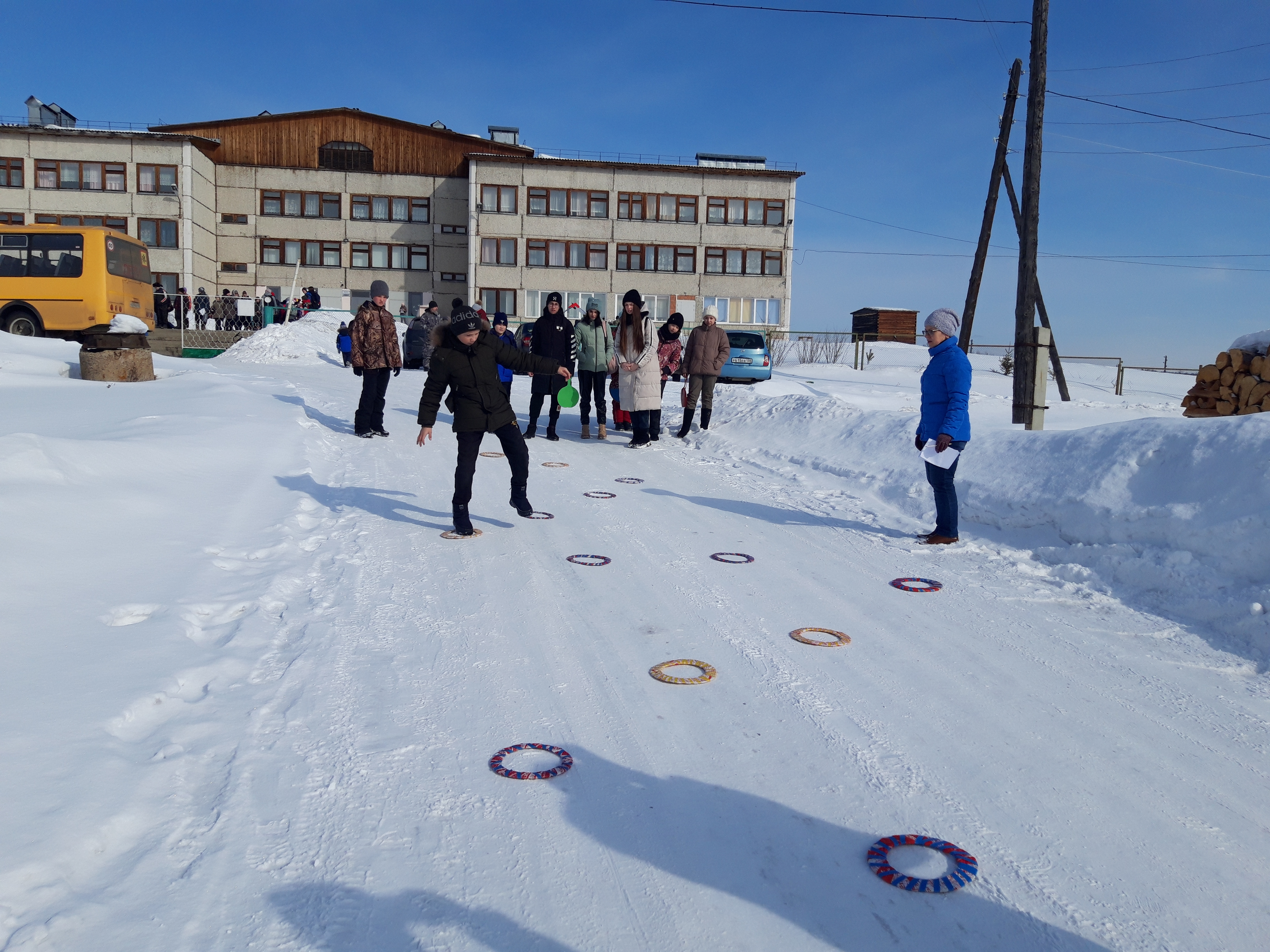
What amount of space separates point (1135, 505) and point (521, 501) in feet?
14.7

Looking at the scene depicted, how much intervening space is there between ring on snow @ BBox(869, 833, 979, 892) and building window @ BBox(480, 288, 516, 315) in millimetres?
43918

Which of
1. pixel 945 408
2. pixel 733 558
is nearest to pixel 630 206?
pixel 945 408

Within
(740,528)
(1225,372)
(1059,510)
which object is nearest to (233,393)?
(740,528)

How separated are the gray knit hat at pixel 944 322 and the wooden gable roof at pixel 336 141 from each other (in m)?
41.3

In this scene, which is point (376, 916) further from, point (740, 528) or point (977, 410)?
point (977, 410)

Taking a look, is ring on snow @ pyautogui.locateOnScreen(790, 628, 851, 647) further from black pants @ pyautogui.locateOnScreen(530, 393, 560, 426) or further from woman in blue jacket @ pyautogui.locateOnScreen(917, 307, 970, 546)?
black pants @ pyautogui.locateOnScreen(530, 393, 560, 426)

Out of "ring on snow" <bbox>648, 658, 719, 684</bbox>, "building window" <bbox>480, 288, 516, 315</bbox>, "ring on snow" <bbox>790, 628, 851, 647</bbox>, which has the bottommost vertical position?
"ring on snow" <bbox>648, 658, 719, 684</bbox>

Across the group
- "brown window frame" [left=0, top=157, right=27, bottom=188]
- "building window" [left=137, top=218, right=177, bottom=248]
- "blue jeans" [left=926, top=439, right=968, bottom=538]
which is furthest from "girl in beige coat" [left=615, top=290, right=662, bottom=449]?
"brown window frame" [left=0, top=157, right=27, bottom=188]

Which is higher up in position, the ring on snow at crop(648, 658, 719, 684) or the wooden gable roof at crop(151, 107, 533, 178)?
the wooden gable roof at crop(151, 107, 533, 178)

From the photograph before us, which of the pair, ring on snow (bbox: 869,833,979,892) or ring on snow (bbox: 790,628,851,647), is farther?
ring on snow (bbox: 790,628,851,647)

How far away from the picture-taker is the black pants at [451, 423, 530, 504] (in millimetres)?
6504

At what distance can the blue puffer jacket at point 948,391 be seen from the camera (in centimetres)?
639

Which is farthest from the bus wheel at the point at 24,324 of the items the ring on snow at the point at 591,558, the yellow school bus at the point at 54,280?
the ring on snow at the point at 591,558

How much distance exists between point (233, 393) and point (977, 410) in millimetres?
13098
